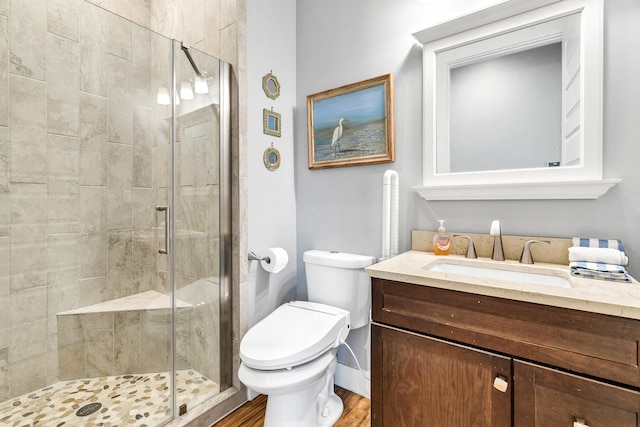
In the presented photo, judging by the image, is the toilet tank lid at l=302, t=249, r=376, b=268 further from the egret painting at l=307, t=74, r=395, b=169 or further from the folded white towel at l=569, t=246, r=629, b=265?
the folded white towel at l=569, t=246, r=629, b=265

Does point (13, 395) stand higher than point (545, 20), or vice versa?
point (545, 20)

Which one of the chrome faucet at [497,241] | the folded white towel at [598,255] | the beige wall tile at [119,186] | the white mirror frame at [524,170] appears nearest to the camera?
the folded white towel at [598,255]

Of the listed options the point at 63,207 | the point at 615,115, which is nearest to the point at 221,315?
the point at 63,207

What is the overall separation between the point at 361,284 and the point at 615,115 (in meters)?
1.22

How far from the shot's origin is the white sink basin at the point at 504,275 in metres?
1.08

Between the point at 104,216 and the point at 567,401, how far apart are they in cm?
224

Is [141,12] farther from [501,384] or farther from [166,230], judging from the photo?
[501,384]

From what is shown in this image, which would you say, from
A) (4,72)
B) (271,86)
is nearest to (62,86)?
(4,72)

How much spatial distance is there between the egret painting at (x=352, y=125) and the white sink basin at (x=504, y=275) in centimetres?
61

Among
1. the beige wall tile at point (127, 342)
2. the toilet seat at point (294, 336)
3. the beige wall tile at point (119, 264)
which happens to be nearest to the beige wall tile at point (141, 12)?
the beige wall tile at point (119, 264)

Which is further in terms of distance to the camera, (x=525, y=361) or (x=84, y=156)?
(x=84, y=156)

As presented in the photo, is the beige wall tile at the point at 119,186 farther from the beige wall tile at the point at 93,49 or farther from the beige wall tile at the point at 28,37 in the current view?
the beige wall tile at the point at 28,37

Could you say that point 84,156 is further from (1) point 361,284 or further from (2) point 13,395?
(1) point 361,284

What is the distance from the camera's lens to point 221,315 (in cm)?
164
